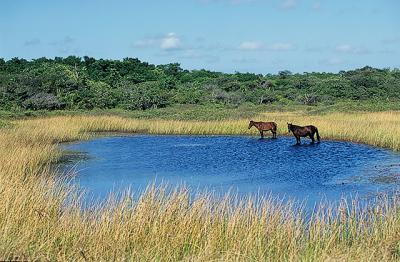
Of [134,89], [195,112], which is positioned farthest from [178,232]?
[134,89]

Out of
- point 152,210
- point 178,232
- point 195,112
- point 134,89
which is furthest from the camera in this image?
point 134,89

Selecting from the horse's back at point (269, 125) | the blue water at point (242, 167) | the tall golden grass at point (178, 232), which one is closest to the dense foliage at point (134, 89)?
the horse's back at point (269, 125)

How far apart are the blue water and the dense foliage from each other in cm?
1919

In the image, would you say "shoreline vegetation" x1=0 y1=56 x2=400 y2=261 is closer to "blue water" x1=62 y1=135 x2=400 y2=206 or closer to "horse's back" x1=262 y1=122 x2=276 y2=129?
"blue water" x1=62 y1=135 x2=400 y2=206

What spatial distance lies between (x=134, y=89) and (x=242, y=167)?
3436 centimetres

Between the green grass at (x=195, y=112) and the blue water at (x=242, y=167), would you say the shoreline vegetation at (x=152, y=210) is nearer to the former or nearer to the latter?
the green grass at (x=195, y=112)

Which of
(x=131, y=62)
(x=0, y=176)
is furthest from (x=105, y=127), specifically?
(x=131, y=62)

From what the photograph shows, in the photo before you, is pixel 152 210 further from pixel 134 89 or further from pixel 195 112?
pixel 134 89

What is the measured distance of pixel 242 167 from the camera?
16578mm

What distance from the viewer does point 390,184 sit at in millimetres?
12891

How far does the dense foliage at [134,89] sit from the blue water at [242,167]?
62.9ft

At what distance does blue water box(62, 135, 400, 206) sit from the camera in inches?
497

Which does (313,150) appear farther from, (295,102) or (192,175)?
(295,102)

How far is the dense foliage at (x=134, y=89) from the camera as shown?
1692 inches
